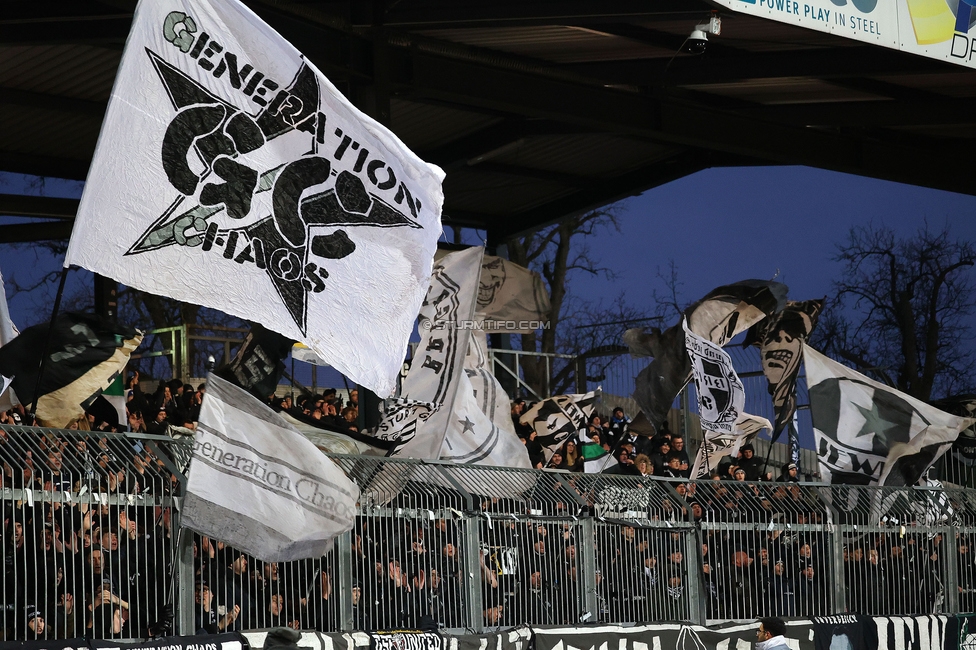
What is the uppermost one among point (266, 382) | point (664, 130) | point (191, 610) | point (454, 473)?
point (664, 130)

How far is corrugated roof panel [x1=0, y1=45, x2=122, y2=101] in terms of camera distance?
19969mm

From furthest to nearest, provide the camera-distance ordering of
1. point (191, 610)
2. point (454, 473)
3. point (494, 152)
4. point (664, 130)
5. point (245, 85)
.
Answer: point (494, 152), point (664, 130), point (454, 473), point (191, 610), point (245, 85)

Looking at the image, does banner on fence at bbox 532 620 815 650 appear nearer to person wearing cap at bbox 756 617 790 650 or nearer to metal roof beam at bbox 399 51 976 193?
person wearing cap at bbox 756 617 790 650

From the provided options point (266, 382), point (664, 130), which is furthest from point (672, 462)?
point (266, 382)

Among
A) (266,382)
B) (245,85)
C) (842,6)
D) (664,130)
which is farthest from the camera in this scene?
(664,130)

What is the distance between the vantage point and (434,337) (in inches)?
611

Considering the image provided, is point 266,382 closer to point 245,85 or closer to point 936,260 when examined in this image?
point 245,85

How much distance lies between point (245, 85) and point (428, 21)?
28.9ft

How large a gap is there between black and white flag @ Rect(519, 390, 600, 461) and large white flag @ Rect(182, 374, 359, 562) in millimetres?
9885

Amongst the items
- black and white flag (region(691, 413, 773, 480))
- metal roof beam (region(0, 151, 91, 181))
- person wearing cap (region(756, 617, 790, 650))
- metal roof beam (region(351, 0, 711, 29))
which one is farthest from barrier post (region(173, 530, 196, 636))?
metal roof beam (region(0, 151, 91, 181))

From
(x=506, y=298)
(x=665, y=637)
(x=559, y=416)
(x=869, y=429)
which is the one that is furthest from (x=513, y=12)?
(x=506, y=298)

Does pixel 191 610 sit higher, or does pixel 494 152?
pixel 494 152

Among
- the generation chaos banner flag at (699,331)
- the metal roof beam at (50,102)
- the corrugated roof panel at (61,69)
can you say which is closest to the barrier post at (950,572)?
the generation chaos banner flag at (699,331)

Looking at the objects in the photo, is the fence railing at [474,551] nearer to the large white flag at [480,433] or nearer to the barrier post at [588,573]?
the barrier post at [588,573]
